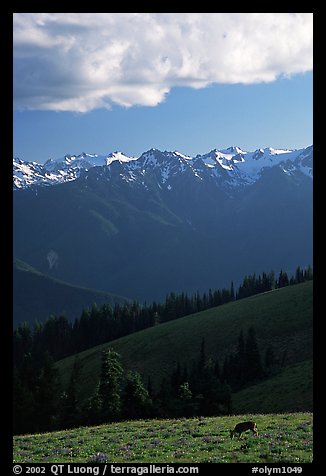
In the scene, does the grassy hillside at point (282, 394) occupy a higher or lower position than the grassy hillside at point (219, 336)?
lower

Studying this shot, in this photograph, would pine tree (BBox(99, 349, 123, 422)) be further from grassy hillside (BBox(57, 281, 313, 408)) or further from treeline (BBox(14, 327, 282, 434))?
grassy hillside (BBox(57, 281, 313, 408))

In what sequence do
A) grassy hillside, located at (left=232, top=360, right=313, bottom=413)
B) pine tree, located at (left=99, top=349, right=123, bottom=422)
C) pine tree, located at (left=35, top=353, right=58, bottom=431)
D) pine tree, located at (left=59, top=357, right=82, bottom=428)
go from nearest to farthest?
pine tree, located at (left=99, top=349, right=123, bottom=422)
pine tree, located at (left=59, top=357, right=82, bottom=428)
grassy hillside, located at (left=232, top=360, right=313, bottom=413)
pine tree, located at (left=35, top=353, right=58, bottom=431)

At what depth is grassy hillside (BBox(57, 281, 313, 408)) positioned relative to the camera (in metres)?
117

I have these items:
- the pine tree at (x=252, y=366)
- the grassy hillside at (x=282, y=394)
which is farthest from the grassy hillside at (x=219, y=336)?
the grassy hillside at (x=282, y=394)

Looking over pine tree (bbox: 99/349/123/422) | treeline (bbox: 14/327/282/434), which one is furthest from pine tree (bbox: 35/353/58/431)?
pine tree (bbox: 99/349/123/422)

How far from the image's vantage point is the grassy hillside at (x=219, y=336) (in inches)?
4601

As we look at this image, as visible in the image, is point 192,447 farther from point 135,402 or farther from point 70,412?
point 70,412

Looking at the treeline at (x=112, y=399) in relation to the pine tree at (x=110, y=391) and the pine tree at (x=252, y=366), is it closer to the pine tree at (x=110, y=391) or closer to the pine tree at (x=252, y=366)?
the pine tree at (x=110, y=391)

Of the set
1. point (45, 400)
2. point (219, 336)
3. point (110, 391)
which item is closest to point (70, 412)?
point (45, 400)

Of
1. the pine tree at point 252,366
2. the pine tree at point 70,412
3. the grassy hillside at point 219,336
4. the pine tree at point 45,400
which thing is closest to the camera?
the pine tree at point 70,412
